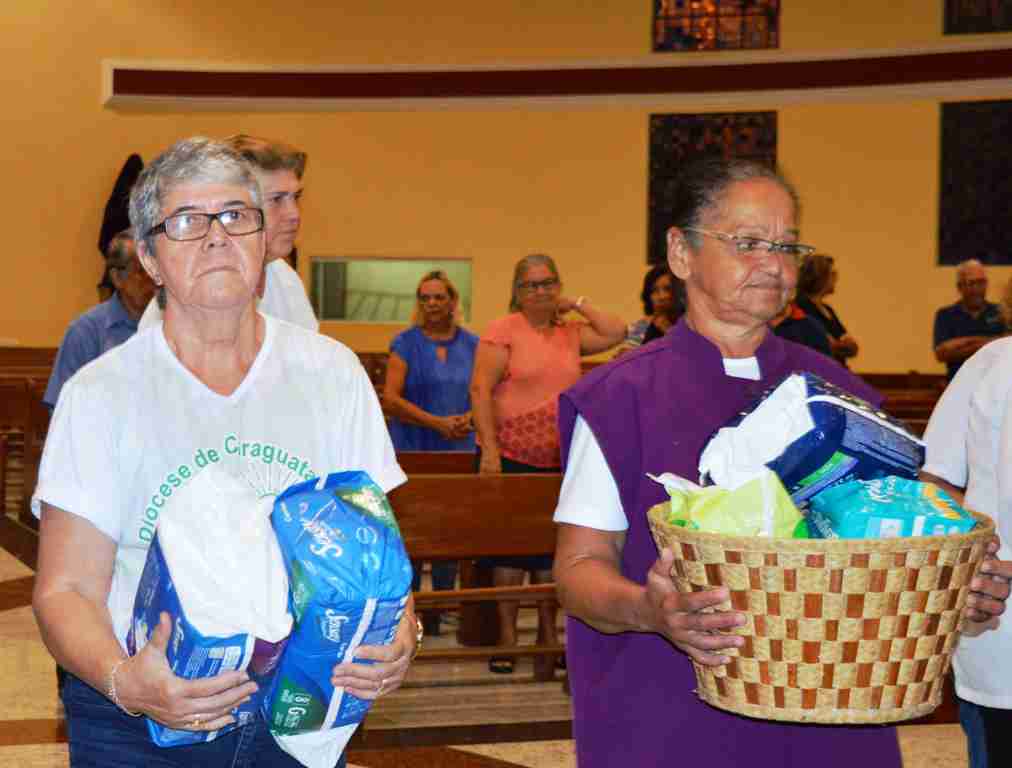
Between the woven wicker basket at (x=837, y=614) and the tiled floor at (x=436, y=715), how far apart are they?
8.83ft

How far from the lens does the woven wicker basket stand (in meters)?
1.52

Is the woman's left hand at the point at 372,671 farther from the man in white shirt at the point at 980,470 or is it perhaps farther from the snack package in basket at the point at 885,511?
the man in white shirt at the point at 980,470

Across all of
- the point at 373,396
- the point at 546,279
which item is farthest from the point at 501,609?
the point at 373,396

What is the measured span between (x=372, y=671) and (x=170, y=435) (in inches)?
18.1

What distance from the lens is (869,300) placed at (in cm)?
1357

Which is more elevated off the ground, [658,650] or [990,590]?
[990,590]

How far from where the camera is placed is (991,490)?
7.66 feet

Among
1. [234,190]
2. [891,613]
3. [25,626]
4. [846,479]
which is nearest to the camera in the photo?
[891,613]

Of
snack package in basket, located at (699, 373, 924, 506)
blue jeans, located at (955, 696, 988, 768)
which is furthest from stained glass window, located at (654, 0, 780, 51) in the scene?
snack package in basket, located at (699, 373, 924, 506)

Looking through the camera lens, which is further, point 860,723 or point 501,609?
point 501,609

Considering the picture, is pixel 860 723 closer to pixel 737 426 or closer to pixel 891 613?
pixel 891 613

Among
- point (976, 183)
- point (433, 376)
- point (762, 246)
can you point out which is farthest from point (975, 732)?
point (976, 183)

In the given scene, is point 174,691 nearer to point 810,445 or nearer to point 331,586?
point 331,586

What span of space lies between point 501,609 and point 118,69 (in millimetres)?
10729
